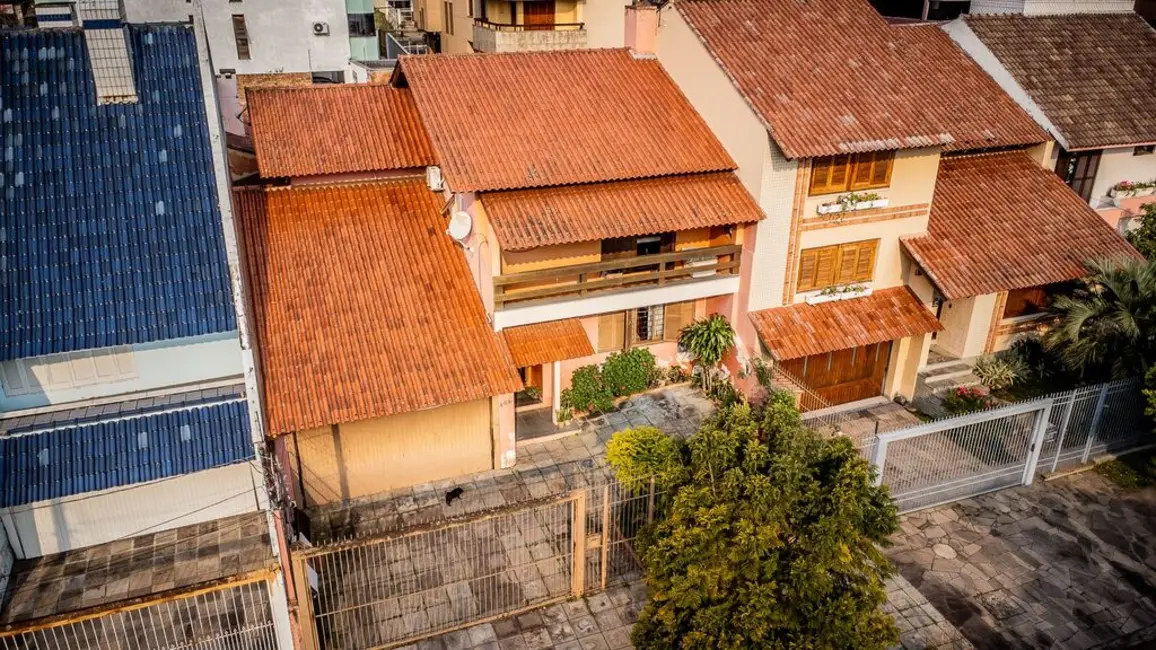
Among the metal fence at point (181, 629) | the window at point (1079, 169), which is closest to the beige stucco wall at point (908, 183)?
the window at point (1079, 169)

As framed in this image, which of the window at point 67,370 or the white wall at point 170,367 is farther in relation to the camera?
the white wall at point 170,367

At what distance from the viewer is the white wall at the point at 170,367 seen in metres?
16.8

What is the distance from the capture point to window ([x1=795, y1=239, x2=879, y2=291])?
21562 millimetres

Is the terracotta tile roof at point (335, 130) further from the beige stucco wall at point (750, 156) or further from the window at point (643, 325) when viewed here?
the beige stucco wall at point (750, 156)

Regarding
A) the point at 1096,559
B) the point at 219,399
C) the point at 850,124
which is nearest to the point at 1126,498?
the point at 1096,559

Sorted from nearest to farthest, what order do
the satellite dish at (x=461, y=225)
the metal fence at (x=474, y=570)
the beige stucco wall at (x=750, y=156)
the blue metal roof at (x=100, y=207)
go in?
the metal fence at (x=474, y=570), the blue metal roof at (x=100, y=207), the satellite dish at (x=461, y=225), the beige stucco wall at (x=750, y=156)

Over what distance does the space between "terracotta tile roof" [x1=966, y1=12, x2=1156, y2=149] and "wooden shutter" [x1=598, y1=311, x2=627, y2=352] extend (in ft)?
47.4

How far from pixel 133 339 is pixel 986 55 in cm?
2542

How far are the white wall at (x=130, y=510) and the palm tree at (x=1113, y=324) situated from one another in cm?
2030

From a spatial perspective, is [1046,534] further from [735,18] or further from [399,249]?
[399,249]

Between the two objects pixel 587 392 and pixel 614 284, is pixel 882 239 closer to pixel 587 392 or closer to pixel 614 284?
pixel 614 284

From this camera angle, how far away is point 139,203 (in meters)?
16.9

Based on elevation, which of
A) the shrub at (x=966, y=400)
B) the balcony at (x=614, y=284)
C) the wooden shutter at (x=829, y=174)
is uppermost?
the wooden shutter at (x=829, y=174)

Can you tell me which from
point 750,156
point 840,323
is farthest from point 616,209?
point 840,323
